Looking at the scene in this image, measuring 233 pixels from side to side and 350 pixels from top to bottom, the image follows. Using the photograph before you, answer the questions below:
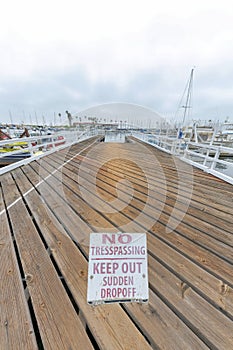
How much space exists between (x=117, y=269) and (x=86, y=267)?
12.9 inches

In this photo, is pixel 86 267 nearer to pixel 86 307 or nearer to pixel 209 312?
pixel 86 307

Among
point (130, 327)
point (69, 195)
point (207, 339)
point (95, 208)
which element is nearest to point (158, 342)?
point (130, 327)

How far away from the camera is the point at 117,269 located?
1103 mm

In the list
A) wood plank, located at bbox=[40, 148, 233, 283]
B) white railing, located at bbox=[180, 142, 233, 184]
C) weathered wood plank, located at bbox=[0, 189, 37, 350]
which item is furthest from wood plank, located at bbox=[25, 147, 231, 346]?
white railing, located at bbox=[180, 142, 233, 184]

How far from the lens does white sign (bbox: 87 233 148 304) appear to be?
1.05 metres

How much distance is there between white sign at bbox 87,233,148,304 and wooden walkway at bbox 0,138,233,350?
0.20ft

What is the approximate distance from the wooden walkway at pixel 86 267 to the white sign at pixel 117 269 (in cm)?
6

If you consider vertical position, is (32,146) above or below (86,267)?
above

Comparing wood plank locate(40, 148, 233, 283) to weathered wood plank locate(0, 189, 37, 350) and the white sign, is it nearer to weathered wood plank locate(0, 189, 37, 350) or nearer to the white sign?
the white sign

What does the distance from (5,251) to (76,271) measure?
72 centimetres

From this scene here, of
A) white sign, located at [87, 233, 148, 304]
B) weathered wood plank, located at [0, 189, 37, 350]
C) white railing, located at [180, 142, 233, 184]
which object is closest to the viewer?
weathered wood plank, located at [0, 189, 37, 350]

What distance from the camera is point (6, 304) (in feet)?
3.31

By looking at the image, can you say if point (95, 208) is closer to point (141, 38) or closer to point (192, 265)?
point (192, 265)

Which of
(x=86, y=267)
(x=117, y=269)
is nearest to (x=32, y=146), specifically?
(x=86, y=267)
